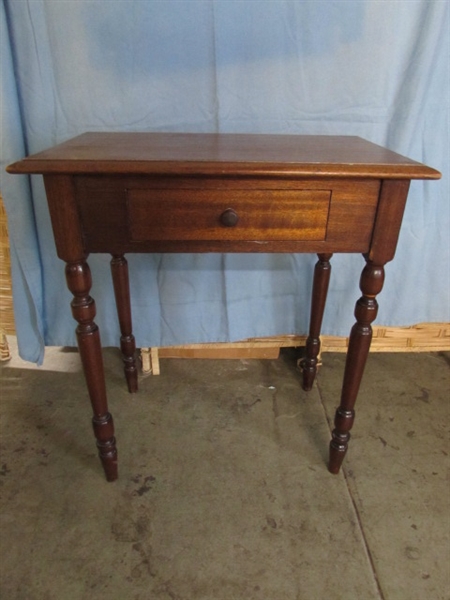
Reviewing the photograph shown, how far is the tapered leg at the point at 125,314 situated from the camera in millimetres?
1177

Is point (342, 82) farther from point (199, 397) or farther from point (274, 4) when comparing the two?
point (199, 397)

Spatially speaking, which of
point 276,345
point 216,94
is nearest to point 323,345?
point 276,345

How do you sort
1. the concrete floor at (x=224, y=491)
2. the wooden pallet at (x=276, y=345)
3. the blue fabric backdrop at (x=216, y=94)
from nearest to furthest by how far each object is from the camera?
1. the concrete floor at (x=224, y=491)
2. the blue fabric backdrop at (x=216, y=94)
3. the wooden pallet at (x=276, y=345)

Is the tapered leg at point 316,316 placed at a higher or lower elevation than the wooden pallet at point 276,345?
higher

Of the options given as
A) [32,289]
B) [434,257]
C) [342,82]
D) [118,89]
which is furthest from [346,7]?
[32,289]

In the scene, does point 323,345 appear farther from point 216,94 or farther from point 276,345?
point 216,94

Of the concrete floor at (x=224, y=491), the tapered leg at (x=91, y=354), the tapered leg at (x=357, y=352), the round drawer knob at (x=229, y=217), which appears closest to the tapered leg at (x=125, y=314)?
the concrete floor at (x=224, y=491)

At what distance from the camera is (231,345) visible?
1.46m

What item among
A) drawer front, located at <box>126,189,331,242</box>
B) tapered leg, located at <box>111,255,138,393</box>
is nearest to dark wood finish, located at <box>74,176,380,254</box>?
drawer front, located at <box>126,189,331,242</box>

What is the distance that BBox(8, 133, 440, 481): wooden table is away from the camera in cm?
75

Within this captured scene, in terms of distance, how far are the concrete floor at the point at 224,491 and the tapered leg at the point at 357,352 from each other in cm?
11

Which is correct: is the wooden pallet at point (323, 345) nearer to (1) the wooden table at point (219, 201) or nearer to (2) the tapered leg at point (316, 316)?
(2) the tapered leg at point (316, 316)

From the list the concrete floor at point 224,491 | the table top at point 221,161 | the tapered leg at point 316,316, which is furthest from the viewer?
the tapered leg at point 316,316

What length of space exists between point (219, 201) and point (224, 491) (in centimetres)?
67
